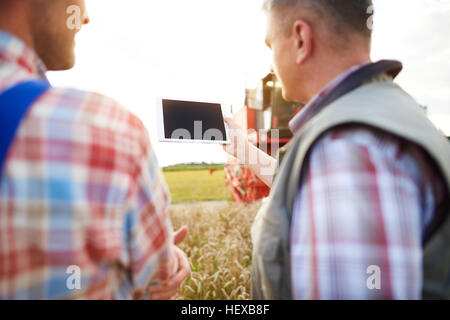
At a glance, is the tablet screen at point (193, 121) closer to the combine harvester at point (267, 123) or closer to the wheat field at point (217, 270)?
the wheat field at point (217, 270)

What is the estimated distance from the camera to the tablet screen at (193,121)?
5.42ft

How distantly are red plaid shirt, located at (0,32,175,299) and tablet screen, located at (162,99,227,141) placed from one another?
2.96 ft

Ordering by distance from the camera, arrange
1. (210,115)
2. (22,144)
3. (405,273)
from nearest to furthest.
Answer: (22,144) → (405,273) → (210,115)

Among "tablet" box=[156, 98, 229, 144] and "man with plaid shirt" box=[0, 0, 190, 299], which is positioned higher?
"tablet" box=[156, 98, 229, 144]

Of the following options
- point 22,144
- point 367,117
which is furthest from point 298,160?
point 22,144

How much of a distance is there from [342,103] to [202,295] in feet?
6.99

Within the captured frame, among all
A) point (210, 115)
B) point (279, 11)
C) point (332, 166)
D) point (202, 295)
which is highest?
point (279, 11)

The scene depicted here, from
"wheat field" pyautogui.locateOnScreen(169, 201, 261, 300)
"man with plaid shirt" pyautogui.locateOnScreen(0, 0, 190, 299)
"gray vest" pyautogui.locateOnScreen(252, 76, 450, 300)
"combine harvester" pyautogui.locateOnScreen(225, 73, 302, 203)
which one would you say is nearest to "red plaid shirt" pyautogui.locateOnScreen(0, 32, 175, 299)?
"man with plaid shirt" pyautogui.locateOnScreen(0, 0, 190, 299)

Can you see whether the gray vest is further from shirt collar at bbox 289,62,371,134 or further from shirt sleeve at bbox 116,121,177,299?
shirt sleeve at bbox 116,121,177,299

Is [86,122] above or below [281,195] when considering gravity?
above

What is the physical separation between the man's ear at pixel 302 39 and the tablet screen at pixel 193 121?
75 cm

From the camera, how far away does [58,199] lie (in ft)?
2.02

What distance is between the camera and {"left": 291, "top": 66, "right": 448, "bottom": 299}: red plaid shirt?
0.70 meters
